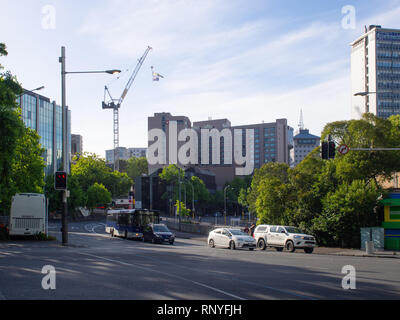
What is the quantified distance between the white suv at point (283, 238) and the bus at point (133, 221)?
39.0ft

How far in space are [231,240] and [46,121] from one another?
74.5 metres

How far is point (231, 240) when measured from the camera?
105 ft

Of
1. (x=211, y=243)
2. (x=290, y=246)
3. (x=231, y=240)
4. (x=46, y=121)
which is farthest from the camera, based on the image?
(x=46, y=121)

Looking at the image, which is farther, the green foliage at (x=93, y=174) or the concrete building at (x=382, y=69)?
the concrete building at (x=382, y=69)

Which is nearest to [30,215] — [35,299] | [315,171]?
[315,171]

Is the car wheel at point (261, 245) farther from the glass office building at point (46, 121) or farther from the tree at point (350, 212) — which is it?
the glass office building at point (46, 121)

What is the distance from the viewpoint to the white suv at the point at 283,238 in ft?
101

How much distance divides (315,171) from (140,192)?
9810cm

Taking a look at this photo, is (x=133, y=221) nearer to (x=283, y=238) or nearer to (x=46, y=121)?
(x=283, y=238)

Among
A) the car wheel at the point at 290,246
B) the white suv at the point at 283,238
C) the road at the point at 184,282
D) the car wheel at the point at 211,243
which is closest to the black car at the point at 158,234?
the car wheel at the point at 211,243

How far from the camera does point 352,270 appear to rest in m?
16.7

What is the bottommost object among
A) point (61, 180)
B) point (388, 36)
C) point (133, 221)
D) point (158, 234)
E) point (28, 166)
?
point (158, 234)

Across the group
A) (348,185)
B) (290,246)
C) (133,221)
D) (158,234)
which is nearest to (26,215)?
(158,234)

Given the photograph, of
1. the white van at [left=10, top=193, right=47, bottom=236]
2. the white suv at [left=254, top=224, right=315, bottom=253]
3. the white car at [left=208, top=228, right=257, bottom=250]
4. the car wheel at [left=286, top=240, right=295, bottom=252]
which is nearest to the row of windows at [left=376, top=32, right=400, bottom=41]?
the white suv at [left=254, top=224, right=315, bottom=253]
